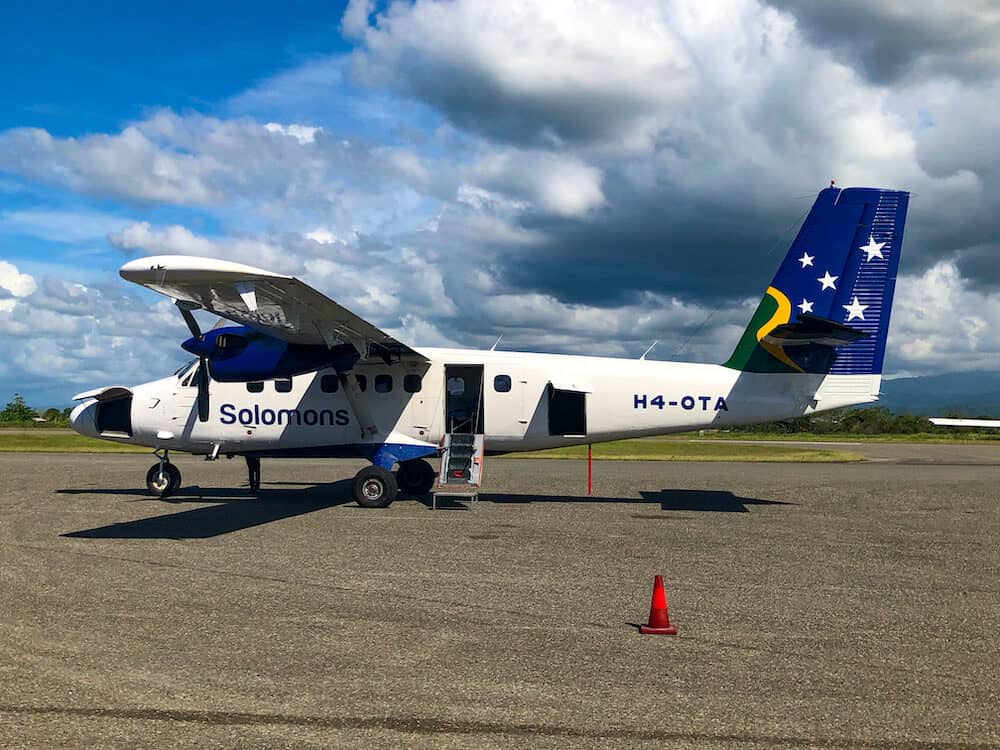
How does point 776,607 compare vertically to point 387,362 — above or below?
below

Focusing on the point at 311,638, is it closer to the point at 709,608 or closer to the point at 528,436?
the point at 709,608

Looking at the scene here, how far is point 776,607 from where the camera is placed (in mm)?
8922

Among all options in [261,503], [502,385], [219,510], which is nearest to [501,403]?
[502,385]

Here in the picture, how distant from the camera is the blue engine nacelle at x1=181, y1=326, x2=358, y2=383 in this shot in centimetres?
1756

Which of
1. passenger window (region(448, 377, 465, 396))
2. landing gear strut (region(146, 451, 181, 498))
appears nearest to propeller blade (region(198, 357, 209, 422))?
landing gear strut (region(146, 451, 181, 498))

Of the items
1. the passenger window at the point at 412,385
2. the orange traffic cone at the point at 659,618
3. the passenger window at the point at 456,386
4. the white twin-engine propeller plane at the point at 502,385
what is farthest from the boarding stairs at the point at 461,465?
the orange traffic cone at the point at 659,618

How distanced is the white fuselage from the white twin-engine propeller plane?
0.10ft

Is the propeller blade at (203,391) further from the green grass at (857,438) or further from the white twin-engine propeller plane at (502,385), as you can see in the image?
the green grass at (857,438)

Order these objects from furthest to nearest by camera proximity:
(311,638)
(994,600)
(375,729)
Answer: (994,600) < (311,638) < (375,729)

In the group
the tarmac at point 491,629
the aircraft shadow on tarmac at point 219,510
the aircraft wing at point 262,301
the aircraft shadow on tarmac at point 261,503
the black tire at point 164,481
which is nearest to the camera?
the tarmac at point 491,629

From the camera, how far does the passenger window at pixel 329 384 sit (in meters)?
18.6

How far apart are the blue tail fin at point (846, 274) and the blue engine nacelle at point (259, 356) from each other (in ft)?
29.9

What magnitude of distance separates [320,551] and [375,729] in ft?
23.4

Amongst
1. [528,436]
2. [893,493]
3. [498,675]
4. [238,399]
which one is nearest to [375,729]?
[498,675]
